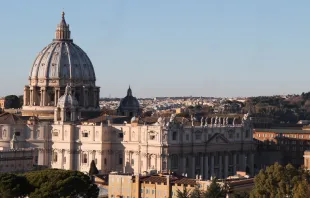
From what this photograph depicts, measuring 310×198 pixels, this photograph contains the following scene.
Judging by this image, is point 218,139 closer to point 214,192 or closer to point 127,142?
point 127,142

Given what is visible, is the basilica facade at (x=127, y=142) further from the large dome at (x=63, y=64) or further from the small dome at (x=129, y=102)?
the small dome at (x=129, y=102)

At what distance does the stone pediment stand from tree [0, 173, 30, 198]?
32926mm

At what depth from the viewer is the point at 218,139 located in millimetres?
104500

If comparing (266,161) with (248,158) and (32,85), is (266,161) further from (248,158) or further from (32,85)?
(32,85)

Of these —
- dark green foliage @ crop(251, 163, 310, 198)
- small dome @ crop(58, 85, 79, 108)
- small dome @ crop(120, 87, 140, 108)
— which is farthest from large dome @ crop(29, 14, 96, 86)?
dark green foliage @ crop(251, 163, 310, 198)

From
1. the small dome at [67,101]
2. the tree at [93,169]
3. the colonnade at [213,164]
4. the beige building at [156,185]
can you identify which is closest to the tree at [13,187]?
the beige building at [156,185]

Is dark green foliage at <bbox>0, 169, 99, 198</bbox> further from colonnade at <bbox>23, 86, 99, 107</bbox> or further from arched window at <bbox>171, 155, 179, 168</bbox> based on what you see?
colonnade at <bbox>23, 86, 99, 107</bbox>

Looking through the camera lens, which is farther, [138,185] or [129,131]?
[129,131]

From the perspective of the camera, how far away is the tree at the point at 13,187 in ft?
236

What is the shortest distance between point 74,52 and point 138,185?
4876cm

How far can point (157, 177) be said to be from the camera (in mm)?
74562

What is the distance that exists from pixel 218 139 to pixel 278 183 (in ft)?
118

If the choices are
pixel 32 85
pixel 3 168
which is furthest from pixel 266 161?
pixel 3 168

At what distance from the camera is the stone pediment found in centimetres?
10362
